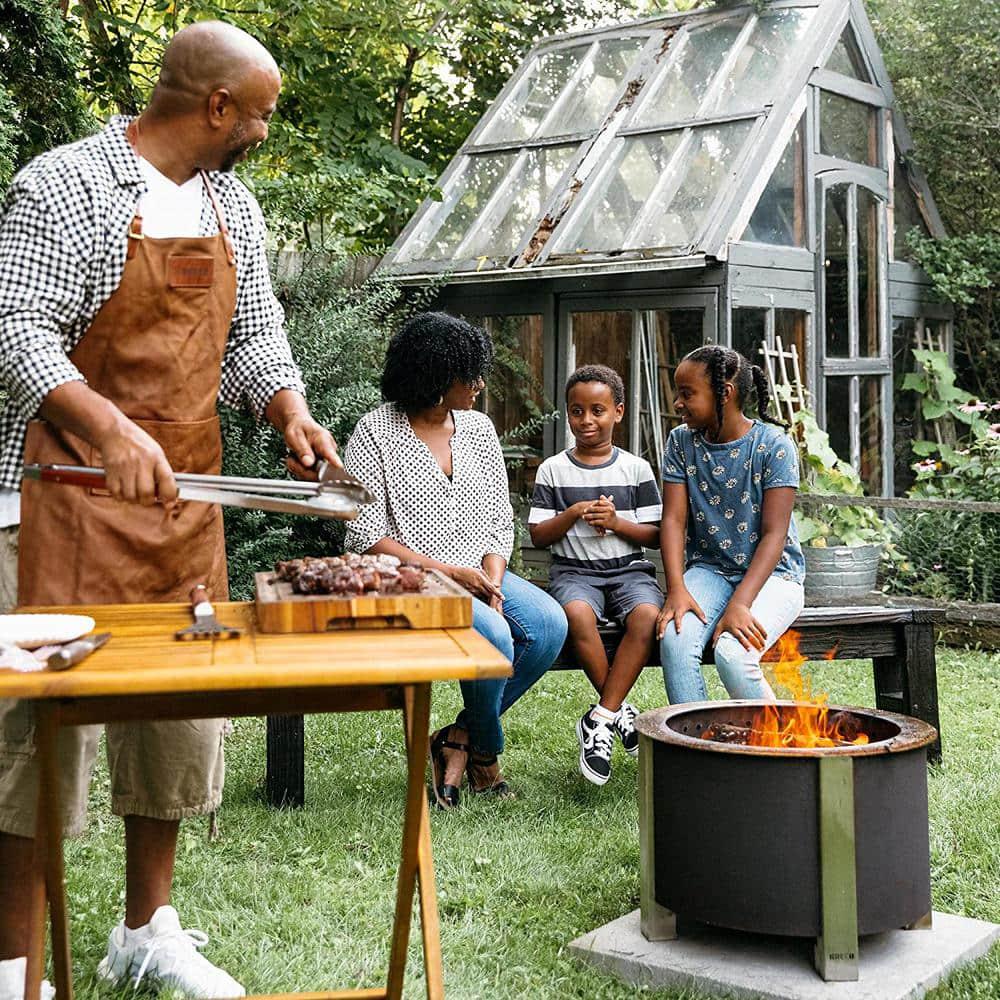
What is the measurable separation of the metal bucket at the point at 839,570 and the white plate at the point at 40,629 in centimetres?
597

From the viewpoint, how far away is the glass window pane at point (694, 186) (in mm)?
A: 7980

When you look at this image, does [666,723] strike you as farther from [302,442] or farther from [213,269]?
[213,269]

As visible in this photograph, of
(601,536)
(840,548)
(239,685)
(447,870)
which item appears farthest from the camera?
(840,548)

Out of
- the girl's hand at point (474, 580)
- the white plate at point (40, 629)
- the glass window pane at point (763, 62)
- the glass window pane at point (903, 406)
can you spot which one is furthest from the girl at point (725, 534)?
the glass window pane at point (903, 406)

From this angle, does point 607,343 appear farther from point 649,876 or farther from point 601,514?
point 649,876

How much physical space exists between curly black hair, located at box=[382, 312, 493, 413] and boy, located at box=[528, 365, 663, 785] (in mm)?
450

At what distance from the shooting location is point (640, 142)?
28.5ft

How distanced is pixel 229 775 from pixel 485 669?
122 inches

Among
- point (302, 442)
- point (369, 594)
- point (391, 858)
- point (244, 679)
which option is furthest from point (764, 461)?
point (244, 679)

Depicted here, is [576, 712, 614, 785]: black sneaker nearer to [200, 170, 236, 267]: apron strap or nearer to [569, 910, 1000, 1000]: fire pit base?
[569, 910, 1000, 1000]: fire pit base

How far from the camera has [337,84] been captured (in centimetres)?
1055

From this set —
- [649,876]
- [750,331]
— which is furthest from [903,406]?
[649,876]

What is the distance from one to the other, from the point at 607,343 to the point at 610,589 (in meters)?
4.07

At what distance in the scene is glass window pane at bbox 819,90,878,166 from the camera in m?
8.73
